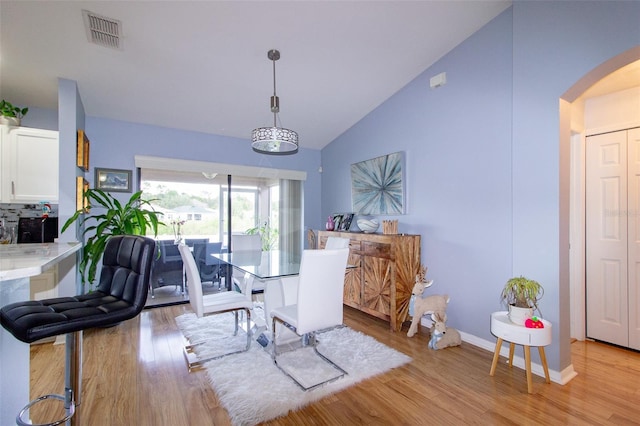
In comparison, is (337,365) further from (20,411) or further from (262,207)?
(262,207)

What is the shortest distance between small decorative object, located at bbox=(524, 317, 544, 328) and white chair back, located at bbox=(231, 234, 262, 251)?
3078mm

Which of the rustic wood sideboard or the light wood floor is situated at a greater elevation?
the rustic wood sideboard

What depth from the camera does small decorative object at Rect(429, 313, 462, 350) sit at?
2799 mm

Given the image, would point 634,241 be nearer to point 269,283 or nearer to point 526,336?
point 526,336

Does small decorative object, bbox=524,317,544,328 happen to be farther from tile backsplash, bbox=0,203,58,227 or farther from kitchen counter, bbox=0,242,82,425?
tile backsplash, bbox=0,203,58,227

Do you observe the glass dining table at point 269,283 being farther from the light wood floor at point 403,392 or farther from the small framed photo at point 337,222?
the small framed photo at point 337,222

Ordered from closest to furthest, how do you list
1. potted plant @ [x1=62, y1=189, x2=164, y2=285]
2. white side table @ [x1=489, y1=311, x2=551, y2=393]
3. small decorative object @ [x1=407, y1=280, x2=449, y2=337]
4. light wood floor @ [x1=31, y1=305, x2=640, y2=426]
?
light wood floor @ [x1=31, y1=305, x2=640, y2=426]
white side table @ [x1=489, y1=311, x2=551, y2=393]
small decorative object @ [x1=407, y1=280, x2=449, y2=337]
potted plant @ [x1=62, y1=189, x2=164, y2=285]

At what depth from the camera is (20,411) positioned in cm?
150

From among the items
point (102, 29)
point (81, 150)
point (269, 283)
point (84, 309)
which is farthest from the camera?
point (81, 150)

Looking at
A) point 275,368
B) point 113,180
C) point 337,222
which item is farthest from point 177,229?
point 275,368

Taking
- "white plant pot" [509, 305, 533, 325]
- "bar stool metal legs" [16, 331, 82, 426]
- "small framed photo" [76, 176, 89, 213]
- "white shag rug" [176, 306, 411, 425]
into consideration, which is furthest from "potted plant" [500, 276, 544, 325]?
"small framed photo" [76, 176, 89, 213]

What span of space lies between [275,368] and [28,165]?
3.31m

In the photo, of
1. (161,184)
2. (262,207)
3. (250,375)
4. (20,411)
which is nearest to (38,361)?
(20,411)

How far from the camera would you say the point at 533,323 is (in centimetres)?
217
